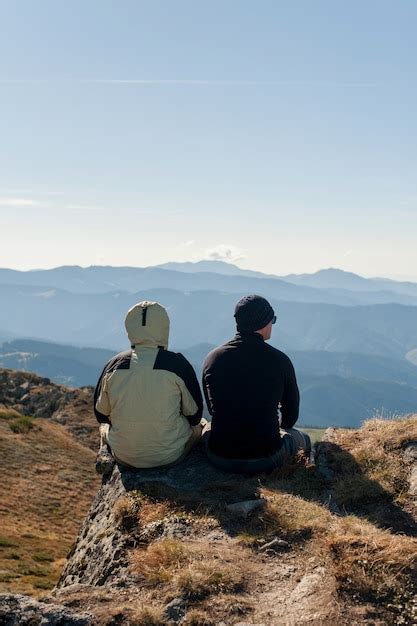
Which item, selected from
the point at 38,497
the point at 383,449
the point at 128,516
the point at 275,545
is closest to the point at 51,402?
the point at 38,497

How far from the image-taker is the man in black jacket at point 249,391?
33.0ft

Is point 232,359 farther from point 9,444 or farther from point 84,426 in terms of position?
point 84,426

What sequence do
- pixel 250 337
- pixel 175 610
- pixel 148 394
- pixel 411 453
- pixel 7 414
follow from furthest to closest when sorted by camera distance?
pixel 7 414 → pixel 250 337 → pixel 411 453 → pixel 148 394 → pixel 175 610

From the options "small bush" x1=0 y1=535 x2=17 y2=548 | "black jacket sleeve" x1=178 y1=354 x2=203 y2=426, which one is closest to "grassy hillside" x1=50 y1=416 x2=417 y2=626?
"black jacket sleeve" x1=178 y1=354 x2=203 y2=426

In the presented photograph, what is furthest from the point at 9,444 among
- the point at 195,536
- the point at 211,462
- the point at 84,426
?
the point at 195,536

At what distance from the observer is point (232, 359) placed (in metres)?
10.2

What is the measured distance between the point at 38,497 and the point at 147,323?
23.7 metres

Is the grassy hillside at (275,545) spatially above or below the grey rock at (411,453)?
below

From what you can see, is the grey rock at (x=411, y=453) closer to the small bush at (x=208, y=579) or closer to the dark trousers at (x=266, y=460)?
the dark trousers at (x=266, y=460)

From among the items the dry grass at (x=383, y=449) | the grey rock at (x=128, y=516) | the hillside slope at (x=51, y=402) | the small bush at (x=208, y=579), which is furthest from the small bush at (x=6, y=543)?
the hillside slope at (x=51, y=402)

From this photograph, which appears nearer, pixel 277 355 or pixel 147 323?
pixel 147 323

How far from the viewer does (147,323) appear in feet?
33.2

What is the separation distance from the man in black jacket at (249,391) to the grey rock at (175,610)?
4.50m

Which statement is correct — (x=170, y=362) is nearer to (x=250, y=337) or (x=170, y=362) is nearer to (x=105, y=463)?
(x=250, y=337)
